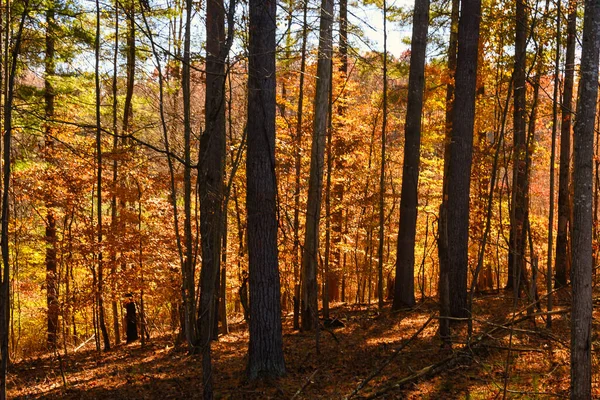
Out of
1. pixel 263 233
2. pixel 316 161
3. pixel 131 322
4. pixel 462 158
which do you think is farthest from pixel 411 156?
pixel 131 322

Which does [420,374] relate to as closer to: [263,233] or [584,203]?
[263,233]

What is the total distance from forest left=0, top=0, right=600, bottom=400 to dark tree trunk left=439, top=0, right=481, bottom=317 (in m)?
0.03

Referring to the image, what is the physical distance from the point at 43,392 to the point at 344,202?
27.8 feet

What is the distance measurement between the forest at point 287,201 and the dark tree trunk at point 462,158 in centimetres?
3

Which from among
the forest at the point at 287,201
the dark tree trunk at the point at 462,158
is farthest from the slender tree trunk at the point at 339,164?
the dark tree trunk at the point at 462,158

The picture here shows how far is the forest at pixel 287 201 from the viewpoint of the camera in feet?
16.8

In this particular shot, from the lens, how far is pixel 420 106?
438 inches

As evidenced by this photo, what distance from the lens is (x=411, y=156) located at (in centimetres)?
1126

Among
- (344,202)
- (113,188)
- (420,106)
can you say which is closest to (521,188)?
(420,106)

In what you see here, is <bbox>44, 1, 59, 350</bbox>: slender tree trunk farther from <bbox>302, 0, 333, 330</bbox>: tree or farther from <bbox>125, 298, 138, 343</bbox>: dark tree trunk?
<bbox>302, 0, 333, 330</bbox>: tree

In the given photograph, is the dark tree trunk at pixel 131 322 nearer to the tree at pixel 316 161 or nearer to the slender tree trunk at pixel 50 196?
the slender tree trunk at pixel 50 196

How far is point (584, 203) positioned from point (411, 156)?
7.31 meters

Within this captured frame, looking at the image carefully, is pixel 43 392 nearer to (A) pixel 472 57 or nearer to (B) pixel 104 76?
(B) pixel 104 76

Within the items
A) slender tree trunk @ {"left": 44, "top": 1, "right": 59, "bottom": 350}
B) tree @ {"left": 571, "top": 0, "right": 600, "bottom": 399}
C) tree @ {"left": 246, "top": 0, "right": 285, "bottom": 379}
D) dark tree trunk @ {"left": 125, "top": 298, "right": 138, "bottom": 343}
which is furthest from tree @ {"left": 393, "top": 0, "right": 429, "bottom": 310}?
slender tree trunk @ {"left": 44, "top": 1, "right": 59, "bottom": 350}
